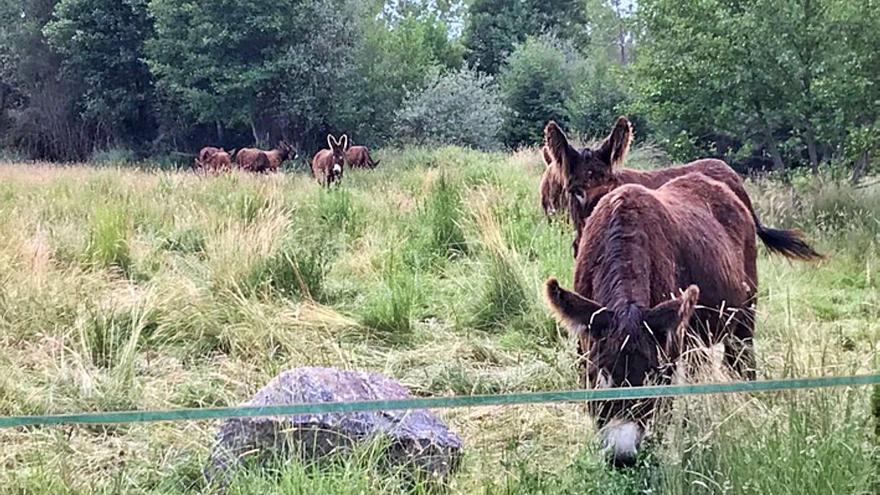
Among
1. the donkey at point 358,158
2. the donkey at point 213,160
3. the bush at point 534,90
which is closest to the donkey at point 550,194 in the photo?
the donkey at point 358,158

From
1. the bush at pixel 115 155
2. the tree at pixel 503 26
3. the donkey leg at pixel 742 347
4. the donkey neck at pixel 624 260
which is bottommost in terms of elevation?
the bush at pixel 115 155

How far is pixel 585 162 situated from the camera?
475 centimetres

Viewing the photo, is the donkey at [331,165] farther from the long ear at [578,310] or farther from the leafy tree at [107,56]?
the leafy tree at [107,56]

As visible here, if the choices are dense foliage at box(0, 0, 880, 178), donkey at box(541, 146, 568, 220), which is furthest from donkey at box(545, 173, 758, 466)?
dense foliage at box(0, 0, 880, 178)

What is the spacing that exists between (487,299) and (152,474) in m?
2.87

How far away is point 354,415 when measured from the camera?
3055mm

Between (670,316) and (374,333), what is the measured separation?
2886 mm

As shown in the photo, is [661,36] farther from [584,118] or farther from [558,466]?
[584,118]

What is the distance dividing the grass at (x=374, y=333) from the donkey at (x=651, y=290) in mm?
193

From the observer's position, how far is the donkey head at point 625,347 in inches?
96.4

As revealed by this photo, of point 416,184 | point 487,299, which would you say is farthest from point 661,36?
point 487,299

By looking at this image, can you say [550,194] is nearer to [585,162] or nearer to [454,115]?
[585,162]

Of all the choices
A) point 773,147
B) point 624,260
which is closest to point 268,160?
point 773,147

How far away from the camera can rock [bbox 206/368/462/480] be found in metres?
2.91
